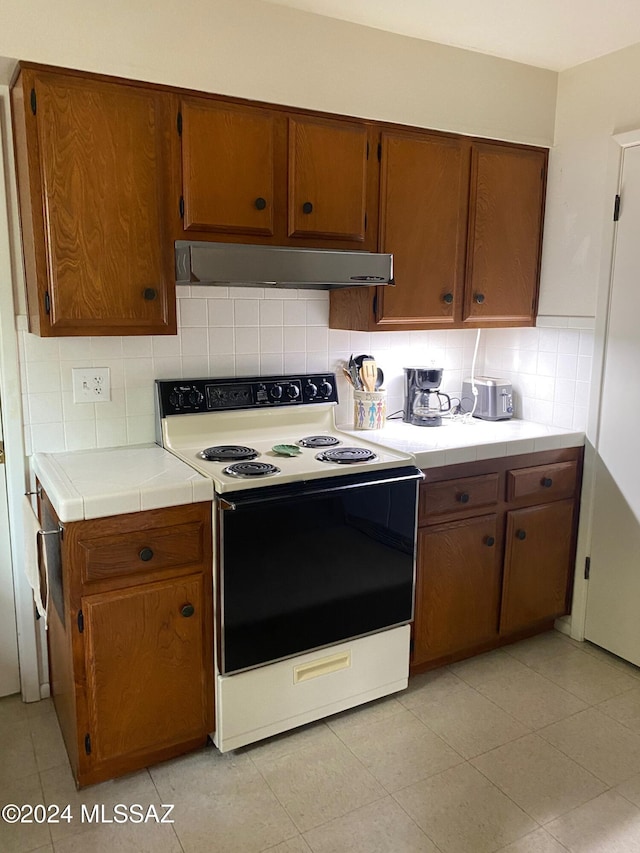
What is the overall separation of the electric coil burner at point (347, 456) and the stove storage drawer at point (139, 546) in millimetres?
490

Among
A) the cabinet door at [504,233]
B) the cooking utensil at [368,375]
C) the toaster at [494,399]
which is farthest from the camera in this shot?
the toaster at [494,399]

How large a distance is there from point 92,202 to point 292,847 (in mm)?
1859

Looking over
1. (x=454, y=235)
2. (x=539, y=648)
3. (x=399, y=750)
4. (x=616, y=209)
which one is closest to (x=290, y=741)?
(x=399, y=750)

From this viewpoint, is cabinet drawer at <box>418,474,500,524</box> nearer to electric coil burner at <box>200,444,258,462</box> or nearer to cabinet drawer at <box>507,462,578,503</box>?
cabinet drawer at <box>507,462,578,503</box>

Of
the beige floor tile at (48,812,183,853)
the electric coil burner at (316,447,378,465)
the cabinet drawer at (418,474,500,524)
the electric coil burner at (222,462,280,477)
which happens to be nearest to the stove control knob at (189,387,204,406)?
the electric coil burner at (222,462,280,477)

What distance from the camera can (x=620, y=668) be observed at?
8.63 feet

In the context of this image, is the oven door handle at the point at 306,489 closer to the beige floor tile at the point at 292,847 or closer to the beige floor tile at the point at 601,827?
the beige floor tile at the point at 292,847

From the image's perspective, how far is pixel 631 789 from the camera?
1979 mm

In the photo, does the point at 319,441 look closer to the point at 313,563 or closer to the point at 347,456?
the point at 347,456

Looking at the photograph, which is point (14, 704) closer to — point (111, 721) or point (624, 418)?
point (111, 721)

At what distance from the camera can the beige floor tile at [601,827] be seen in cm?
177

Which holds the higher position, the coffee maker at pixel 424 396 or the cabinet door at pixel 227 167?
the cabinet door at pixel 227 167

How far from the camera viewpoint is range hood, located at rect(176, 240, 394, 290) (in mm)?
1992

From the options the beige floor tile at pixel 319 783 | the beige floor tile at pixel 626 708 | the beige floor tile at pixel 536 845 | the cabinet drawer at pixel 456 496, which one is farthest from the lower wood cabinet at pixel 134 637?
the beige floor tile at pixel 626 708
